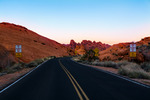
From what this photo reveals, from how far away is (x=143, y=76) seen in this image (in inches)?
487

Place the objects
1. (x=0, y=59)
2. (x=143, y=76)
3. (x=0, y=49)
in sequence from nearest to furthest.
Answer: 1. (x=143, y=76)
2. (x=0, y=59)
3. (x=0, y=49)

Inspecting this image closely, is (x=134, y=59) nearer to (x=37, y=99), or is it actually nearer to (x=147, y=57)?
(x=147, y=57)

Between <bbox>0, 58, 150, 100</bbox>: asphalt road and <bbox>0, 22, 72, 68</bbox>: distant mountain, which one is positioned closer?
<bbox>0, 58, 150, 100</bbox>: asphalt road

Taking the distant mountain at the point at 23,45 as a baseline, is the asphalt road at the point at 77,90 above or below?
below

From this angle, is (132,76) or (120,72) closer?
(132,76)

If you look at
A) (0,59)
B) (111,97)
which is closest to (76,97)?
(111,97)

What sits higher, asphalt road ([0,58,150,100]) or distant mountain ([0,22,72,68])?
distant mountain ([0,22,72,68])

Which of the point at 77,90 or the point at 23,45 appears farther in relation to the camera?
the point at 23,45

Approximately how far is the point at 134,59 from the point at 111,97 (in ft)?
75.7

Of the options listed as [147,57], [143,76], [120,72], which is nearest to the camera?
[143,76]

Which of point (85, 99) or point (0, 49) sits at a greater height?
point (0, 49)

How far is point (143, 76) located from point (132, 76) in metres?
0.88

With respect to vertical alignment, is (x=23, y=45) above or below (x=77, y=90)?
above

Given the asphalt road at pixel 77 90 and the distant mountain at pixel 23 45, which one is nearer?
the asphalt road at pixel 77 90
